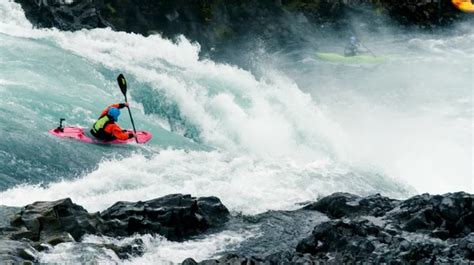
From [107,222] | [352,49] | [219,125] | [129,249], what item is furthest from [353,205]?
[352,49]

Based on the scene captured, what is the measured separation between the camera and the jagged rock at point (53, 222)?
8453mm

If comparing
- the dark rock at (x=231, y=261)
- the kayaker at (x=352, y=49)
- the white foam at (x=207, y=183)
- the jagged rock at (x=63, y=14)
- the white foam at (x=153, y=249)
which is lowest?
the white foam at (x=207, y=183)

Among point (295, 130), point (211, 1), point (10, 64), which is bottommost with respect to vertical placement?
point (295, 130)

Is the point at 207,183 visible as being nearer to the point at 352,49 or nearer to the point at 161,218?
the point at 161,218

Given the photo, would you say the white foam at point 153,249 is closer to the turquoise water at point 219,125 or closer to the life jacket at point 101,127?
the turquoise water at point 219,125

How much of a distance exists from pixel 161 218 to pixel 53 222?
172 centimetres

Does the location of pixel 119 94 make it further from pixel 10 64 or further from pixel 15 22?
pixel 15 22

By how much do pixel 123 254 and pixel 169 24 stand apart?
19860mm

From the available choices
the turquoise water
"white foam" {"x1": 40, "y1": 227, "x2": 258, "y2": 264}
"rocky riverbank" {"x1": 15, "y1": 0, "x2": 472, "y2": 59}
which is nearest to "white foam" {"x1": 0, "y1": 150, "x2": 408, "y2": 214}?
the turquoise water

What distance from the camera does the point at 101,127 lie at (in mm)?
14531

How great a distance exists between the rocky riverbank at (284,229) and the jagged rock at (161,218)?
2cm

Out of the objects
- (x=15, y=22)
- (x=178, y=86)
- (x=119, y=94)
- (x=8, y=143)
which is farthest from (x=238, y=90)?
(x=8, y=143)

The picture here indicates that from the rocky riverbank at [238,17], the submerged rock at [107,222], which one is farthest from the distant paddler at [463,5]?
the submerged rock at [107,222]

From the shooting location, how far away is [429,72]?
29500mm
